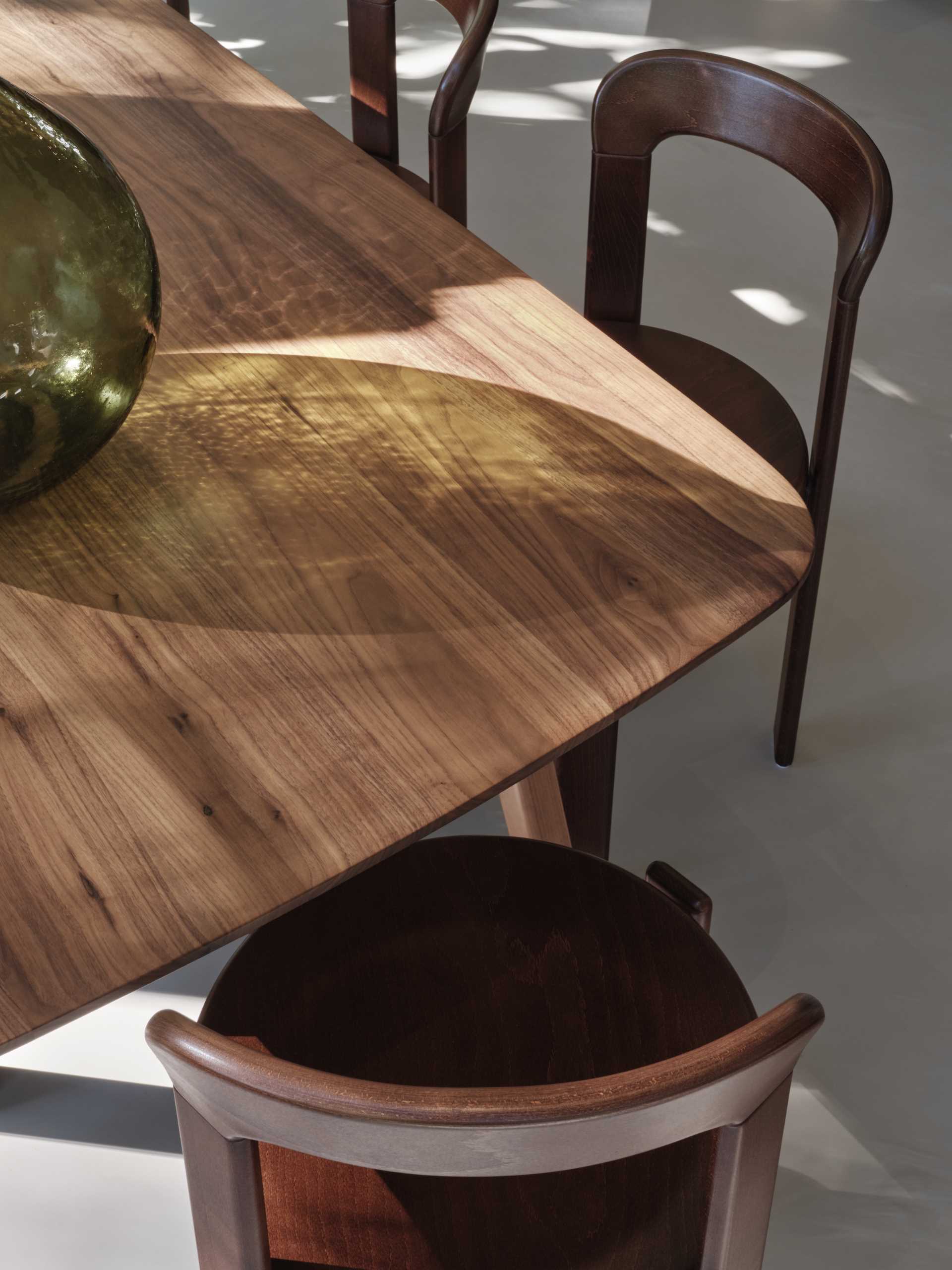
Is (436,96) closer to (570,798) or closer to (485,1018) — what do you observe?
(570,798)

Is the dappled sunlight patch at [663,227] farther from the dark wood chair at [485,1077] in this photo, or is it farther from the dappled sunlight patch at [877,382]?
the dark wood chair at [485,1077]

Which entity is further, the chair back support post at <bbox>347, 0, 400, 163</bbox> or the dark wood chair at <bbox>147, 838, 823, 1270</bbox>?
the chair back support post at <bbox>347, 0, 400, 163</bbox>

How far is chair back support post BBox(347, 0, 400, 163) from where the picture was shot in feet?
6.88

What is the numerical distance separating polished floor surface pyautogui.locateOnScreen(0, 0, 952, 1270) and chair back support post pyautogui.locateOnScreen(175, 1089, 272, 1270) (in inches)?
25.7

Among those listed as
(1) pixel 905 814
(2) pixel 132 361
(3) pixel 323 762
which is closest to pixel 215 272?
(2) pixel 132 361

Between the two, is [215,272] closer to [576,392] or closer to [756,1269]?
[576,392]

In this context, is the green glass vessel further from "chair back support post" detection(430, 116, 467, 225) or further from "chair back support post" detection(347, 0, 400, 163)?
"chair back support post" detection(347, 0, 400, 163)

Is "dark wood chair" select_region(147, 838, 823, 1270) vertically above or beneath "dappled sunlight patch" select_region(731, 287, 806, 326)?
above

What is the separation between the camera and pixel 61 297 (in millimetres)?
958

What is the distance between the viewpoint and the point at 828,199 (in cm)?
164

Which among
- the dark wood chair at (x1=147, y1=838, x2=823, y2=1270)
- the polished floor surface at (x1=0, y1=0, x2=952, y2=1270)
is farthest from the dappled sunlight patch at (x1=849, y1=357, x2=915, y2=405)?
the dark wood chair at (x1=147, y1=838, x2=823, y2=1270)

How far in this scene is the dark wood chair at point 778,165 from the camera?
158 centimetres

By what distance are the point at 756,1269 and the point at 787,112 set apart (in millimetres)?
1371

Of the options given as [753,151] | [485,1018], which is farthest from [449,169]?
[485,1018]
